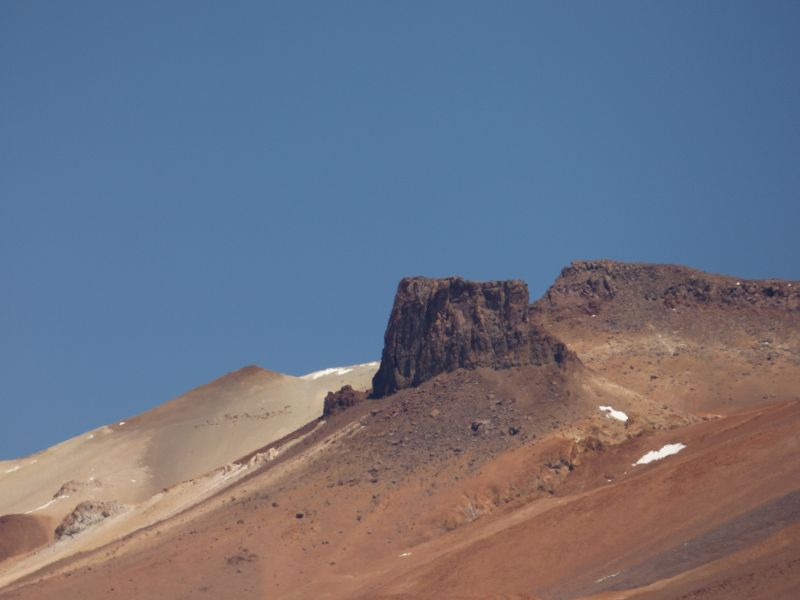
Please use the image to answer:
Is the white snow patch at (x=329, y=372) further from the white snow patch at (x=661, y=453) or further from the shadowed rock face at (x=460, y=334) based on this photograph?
the white snow patch at (x=661, y=453)

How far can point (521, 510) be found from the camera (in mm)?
74500

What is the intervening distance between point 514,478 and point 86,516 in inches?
1547

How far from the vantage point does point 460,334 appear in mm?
92000

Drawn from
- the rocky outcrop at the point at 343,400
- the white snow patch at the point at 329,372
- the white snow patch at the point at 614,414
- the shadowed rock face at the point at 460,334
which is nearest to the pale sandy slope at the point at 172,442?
the white snow patch at the point at 329,372

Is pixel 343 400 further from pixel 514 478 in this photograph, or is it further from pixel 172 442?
pixel 172 442

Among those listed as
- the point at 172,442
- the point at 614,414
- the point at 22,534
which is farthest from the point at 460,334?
the point at 172,442

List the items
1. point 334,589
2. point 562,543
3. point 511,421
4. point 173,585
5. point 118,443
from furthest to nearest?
point 118,443 < point 511,421 < point 173,585 < point 334,589 < point 562,543

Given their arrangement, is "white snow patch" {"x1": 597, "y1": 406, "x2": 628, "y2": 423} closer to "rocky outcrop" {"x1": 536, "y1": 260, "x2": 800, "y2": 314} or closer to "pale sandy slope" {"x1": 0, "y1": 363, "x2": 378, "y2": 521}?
"rocky outcrop" {"x1": 536, "y1": 260, "x2": 800, "y2": 314}

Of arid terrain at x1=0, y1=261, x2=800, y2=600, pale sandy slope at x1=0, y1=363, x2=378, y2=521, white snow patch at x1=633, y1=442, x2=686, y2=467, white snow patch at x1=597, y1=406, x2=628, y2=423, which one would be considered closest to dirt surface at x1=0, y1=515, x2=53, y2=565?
arid terrain at x1=0, y1=261, x2=800, y2=600

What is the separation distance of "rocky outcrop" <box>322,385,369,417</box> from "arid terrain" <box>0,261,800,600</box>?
15 centimetres

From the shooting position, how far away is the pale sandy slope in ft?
431

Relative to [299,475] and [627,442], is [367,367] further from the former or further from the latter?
[627,442]

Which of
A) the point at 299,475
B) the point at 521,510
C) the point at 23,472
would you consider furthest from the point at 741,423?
the point at 23,472

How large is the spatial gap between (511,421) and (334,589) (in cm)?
1733
